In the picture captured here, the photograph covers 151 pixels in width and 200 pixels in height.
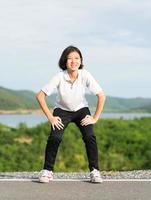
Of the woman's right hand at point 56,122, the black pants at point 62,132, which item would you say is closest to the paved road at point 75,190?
the black pants at point 62,132

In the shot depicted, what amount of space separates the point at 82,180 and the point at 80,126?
2.10 ft

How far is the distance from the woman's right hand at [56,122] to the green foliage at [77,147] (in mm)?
15551

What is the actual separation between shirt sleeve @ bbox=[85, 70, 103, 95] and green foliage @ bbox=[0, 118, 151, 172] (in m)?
15.6

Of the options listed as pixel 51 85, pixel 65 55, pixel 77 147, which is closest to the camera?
pixel 51 85

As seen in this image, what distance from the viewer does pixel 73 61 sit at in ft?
21.4

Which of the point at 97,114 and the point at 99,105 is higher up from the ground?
the point at 99,105

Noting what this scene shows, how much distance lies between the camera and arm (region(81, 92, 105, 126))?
6.54m

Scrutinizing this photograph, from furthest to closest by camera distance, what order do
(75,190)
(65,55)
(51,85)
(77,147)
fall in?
(77,147) < (65,55) < (51,85) < (75,190)

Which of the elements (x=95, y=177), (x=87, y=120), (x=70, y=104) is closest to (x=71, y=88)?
(x=70, y=104)

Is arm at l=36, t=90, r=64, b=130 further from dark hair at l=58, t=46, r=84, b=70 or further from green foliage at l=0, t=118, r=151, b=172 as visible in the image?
green foliage at l=0, t=118, r=151, b=172

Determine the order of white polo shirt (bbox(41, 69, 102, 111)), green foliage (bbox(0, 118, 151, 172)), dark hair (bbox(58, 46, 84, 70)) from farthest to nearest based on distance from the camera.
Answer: green foliage (bbox(0, 118, 151, 172)) < dark hair (bbox(58, 46, 84, 70)) < white polo shirt (bbox(41, 69, 102, 111))

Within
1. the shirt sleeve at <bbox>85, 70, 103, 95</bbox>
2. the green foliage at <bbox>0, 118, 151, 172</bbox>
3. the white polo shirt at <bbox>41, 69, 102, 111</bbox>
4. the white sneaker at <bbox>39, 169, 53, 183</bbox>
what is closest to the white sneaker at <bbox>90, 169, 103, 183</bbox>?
the white sneaker at <bbox>39, 169, 53, 183</bbox>

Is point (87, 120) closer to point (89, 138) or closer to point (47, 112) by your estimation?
point (89, 138)

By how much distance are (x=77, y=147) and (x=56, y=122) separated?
18.1 meters
